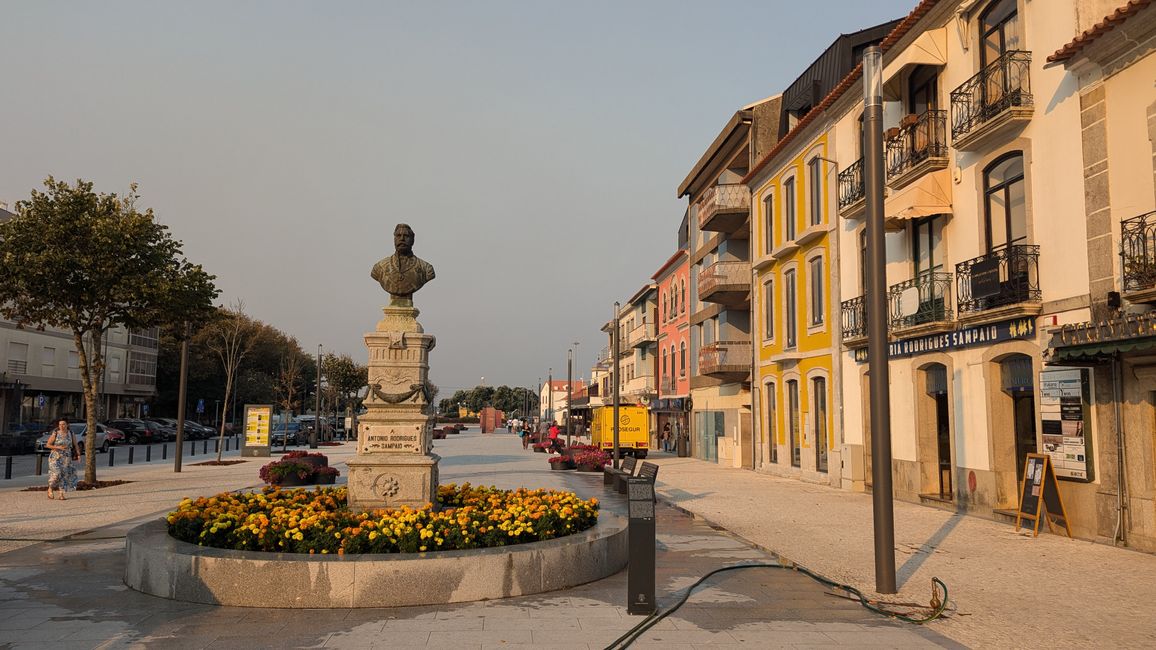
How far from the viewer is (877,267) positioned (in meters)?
8.54

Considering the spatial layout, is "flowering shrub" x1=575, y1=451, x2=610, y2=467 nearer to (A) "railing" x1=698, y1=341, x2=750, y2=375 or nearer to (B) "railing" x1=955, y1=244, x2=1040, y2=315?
(A) "railing" x1=698, y1=341, x2=750, y2=375

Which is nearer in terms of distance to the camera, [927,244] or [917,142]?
[917,142]

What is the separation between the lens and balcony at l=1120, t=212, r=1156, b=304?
1077 centimetres

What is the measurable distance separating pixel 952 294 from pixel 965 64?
180 inches

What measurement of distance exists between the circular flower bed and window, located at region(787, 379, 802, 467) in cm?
1546

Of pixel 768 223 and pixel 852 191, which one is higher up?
pixel 768 223

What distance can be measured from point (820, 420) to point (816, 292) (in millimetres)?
3692

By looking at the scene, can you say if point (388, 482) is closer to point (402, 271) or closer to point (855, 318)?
point (402, 271)

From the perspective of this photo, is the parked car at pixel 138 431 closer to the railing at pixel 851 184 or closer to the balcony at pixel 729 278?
the balcony at pixel 729 278

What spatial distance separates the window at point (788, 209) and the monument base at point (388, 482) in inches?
696

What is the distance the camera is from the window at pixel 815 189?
906 inches

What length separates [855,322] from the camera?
66.2 feet

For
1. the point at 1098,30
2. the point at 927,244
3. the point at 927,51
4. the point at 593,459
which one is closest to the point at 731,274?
the point at 593,459

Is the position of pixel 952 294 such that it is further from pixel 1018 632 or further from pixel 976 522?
pixel 1018 632
